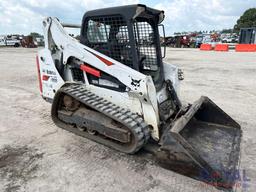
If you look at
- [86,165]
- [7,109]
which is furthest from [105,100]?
[7,109]

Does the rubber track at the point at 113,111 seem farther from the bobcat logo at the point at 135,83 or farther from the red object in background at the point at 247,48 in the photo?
the red object in background at the point at 247,48

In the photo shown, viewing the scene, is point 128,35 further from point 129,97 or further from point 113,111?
point 113,111

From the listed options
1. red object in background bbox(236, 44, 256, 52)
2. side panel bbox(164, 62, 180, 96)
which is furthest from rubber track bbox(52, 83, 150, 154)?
red object in background bbox(236, 44, 256, 52)

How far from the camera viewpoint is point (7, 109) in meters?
5.07

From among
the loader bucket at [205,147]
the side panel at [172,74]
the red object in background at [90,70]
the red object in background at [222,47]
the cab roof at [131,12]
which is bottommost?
the red object in background at [222,47]

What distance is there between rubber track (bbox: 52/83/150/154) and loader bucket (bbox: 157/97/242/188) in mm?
283

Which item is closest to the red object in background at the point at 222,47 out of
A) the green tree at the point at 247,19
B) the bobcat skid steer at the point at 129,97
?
the bobcat skid steer at the point at 129,97

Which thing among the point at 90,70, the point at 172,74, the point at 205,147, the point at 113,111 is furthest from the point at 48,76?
the point at 205,147

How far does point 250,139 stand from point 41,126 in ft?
11.8

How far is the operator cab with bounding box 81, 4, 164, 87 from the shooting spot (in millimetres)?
3117

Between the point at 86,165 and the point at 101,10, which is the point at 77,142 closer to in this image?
the point at 86,165

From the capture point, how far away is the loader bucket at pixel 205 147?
2.47 meters

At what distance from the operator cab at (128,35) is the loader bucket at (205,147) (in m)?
0.93

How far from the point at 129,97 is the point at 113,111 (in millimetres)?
305
